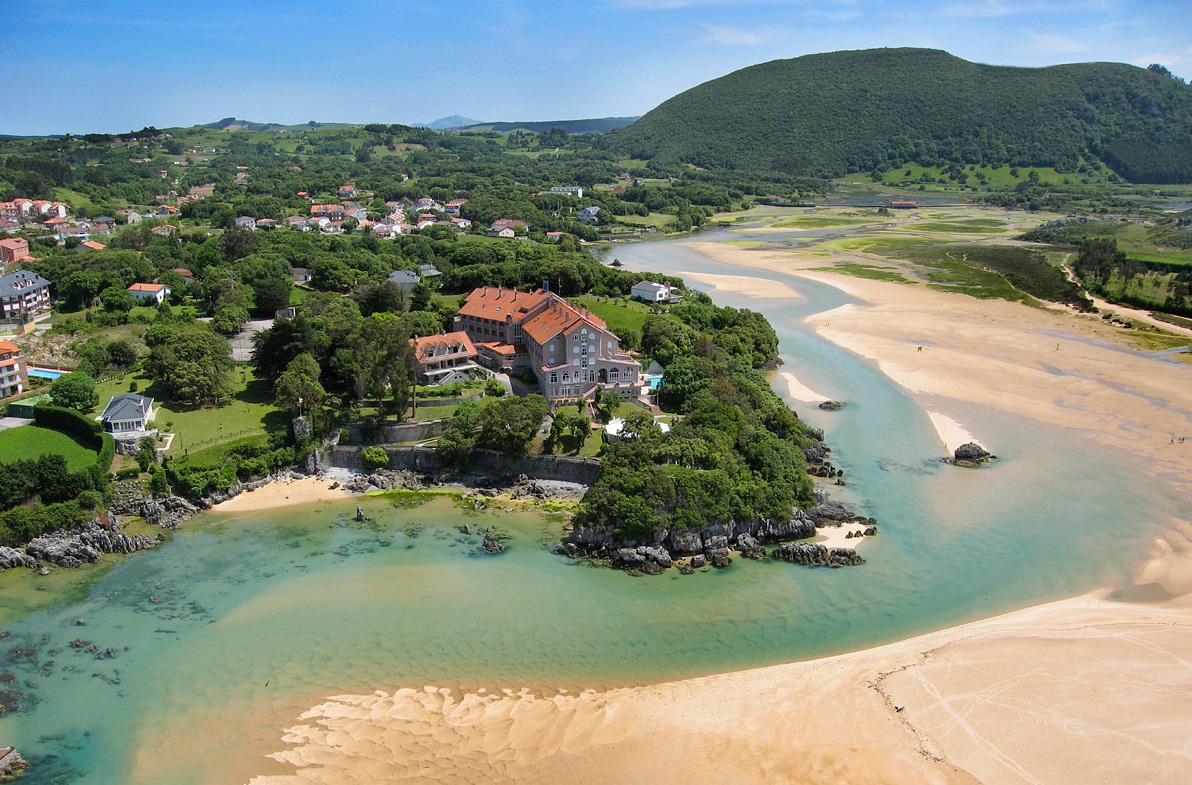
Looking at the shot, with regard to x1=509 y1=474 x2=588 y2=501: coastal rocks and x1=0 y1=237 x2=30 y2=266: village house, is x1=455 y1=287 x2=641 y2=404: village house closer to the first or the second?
x1=509 y1=474 x2=588 y2=501: coastal rocks

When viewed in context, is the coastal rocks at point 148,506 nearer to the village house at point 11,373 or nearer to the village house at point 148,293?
the village house at point 11,373

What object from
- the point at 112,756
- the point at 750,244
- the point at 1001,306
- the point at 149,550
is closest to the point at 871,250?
the point at 750,244

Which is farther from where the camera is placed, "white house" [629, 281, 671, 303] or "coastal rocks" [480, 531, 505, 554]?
"white house" [629, 281, 671, 303]

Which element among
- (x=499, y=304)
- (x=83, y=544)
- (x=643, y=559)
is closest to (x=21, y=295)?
(x=499, y=304)

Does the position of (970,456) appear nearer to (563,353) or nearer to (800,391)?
(800,391)

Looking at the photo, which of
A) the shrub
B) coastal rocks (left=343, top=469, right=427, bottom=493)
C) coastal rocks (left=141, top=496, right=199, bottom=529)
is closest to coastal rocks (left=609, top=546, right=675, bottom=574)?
coastal rocks (left=343, top=469, right=427, bottom=493)

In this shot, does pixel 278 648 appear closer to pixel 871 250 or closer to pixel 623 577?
pixel 623 577

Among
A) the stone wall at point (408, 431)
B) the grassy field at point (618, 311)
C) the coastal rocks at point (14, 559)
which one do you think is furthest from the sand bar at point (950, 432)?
the coastal rocks at point (14, 559)
